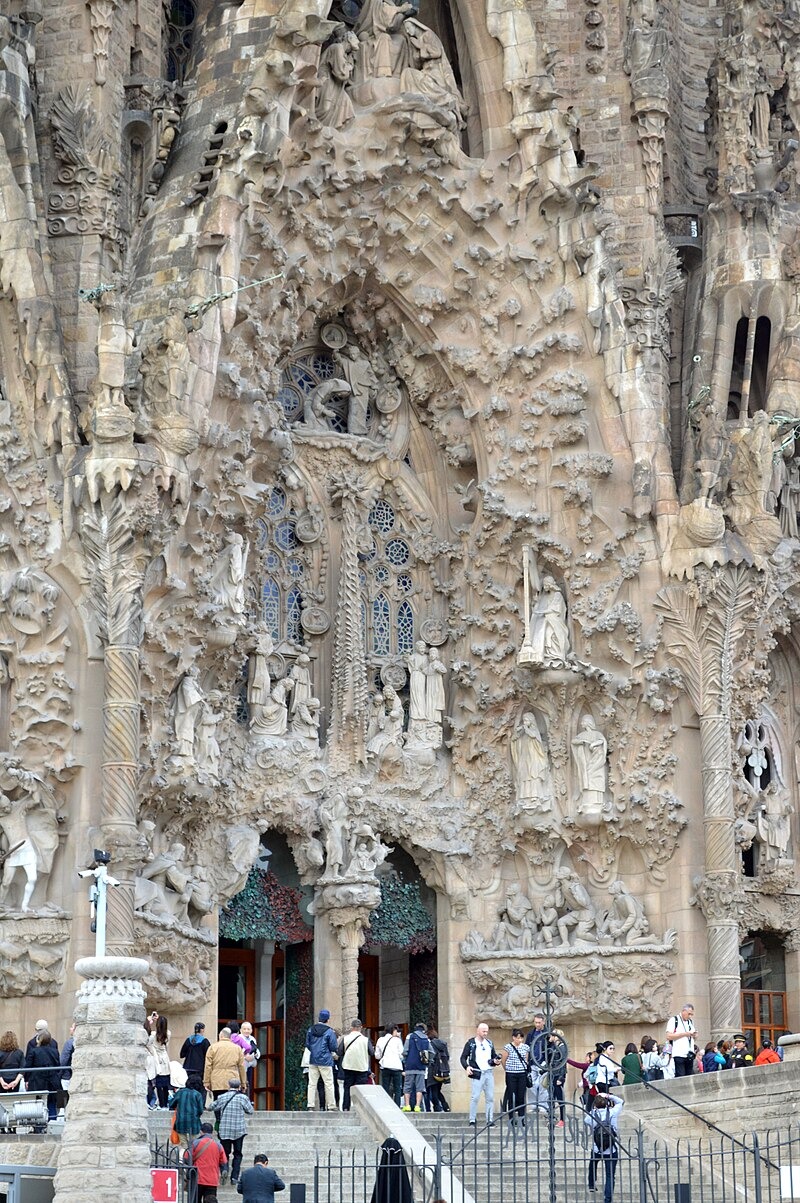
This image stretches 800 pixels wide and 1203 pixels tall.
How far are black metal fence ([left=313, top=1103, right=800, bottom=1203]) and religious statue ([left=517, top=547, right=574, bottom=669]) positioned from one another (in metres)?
6.51

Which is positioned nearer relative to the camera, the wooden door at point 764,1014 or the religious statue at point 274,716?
the religious statue at point 274,716

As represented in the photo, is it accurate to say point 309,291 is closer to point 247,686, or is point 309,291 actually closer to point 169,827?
point 247,686

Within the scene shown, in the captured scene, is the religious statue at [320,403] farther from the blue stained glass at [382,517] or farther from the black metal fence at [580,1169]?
the black metal fence at [580,1169]

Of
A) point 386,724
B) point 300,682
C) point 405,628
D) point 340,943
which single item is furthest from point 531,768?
point 340,943

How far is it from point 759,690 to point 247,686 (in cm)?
591

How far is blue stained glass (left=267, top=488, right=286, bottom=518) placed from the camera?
91.6ft

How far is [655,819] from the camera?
89.0ft

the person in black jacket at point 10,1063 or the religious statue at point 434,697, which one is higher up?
the religious statue at point 434,697

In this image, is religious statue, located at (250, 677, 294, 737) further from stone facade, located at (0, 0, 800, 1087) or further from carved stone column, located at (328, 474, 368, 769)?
carved stone column, located at (328, 474, 368, 769)

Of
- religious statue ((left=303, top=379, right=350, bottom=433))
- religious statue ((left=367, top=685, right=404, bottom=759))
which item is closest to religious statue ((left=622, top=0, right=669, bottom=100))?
religious statue ((left=303, top=379, right=350, bottom=433))

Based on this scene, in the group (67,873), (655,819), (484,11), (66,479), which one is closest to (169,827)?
(67,873)

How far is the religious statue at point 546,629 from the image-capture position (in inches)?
1070

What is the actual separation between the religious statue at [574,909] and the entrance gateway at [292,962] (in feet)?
5.16

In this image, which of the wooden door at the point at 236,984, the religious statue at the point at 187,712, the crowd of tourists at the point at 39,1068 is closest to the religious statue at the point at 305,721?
the religious statue at the point at 187,712
